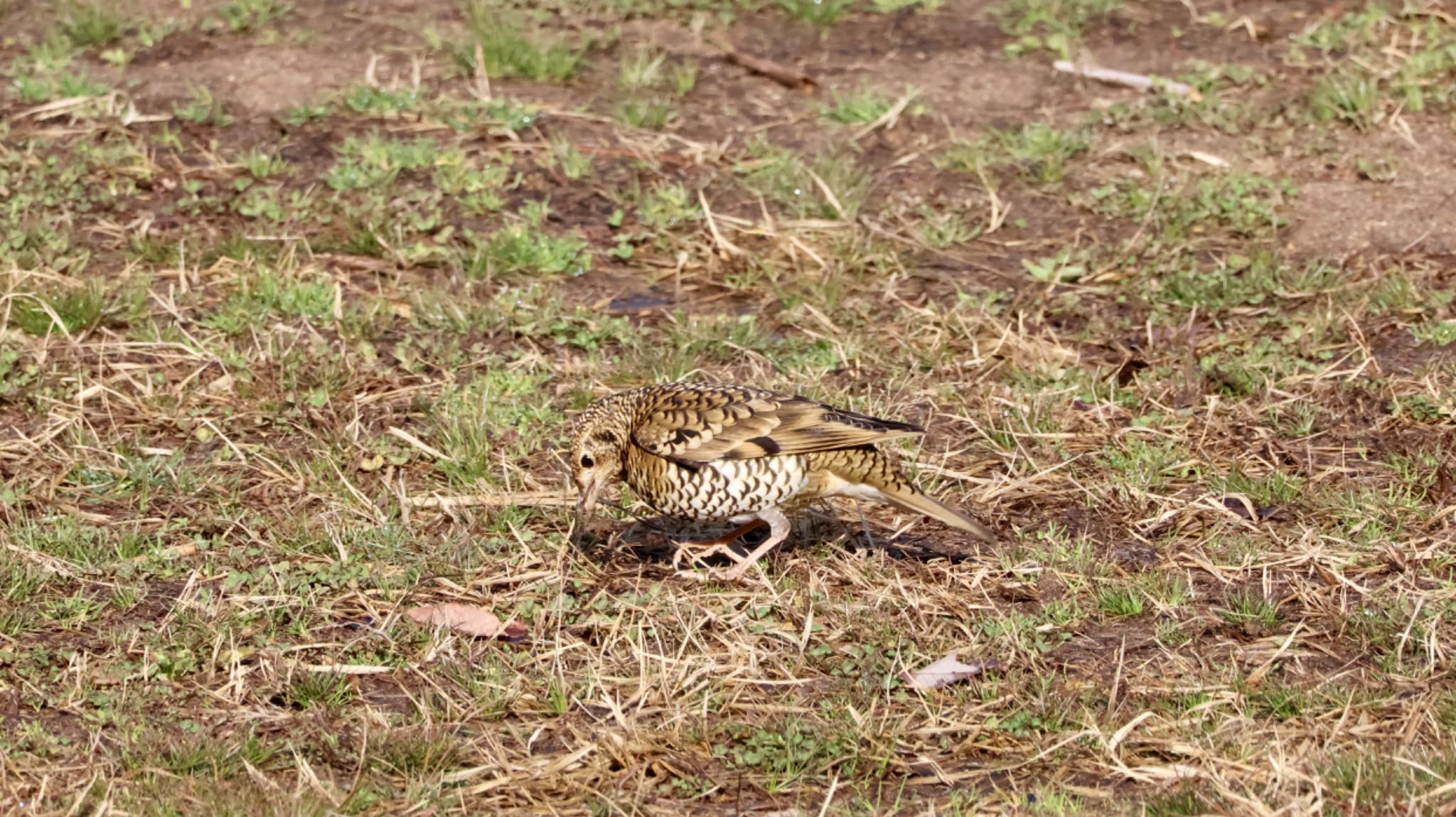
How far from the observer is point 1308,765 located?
4.73 meters

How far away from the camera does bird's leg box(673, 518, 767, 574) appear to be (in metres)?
6.14

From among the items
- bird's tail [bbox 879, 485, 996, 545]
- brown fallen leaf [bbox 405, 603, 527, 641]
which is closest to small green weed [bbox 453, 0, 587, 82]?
bird's tail [bbox 879, 485, 996, 545]

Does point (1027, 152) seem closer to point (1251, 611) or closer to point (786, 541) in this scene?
point (786, 541)

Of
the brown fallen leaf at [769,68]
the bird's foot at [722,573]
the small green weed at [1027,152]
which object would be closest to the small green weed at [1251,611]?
the bird's foot at [722,573]

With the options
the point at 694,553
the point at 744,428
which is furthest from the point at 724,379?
the point at 744,428

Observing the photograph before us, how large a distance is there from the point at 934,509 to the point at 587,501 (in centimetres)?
125

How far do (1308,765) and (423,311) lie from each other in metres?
4.54

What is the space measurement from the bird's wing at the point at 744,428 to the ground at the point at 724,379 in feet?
1.65

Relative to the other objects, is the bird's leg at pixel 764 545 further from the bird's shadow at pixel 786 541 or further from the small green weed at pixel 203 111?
the small green weed at pixel 203 111

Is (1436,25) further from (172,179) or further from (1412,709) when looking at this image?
(172,179)

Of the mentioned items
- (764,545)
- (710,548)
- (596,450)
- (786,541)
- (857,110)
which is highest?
(596,450)

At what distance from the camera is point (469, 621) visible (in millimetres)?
5719

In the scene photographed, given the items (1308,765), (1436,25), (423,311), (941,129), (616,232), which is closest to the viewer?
(1308,765)

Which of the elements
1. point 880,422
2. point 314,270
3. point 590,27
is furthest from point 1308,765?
point 590,27
